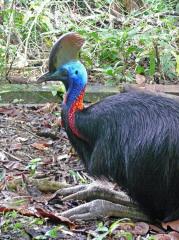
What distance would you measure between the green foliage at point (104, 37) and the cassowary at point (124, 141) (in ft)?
7.23

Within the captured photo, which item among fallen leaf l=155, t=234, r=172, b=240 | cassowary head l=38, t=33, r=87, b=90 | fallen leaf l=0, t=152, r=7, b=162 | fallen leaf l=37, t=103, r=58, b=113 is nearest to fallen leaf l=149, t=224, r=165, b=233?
fallen leaf l=155, t=234, r=172, b=240

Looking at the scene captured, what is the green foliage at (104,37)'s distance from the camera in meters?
6.15

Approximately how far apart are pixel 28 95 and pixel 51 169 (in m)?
1.50

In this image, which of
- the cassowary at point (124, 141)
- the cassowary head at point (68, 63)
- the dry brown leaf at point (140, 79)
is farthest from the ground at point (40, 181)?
the dry brown leaf at point (140, 79)

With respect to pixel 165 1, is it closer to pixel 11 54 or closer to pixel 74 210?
pixel 11 54

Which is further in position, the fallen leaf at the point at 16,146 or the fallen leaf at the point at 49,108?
the fallen leaf at the point at 49,108

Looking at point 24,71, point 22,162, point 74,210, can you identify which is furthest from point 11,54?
point 74,210

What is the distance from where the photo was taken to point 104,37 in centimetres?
634

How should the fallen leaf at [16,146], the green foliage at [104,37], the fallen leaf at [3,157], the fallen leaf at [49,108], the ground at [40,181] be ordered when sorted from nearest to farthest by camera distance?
the ground at [40,181], the fallen leaf at [3,157], the fallen leaf at [16,146], the fallen leaf at [49,108], the green foliage at [104,37]

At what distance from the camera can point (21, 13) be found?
671cm

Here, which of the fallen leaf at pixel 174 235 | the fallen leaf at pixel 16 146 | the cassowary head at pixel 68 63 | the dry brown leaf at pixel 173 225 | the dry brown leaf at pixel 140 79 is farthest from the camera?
the dry brown leaf at pixel 140 79

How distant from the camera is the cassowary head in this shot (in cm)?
376

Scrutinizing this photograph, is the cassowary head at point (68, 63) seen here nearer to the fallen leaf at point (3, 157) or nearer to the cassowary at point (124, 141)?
the cassowary at point (124, 141)

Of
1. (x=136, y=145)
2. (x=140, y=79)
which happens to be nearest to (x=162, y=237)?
(x=136, y=145)
